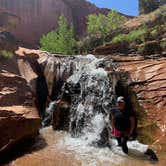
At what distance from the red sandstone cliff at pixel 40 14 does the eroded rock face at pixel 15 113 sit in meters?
20.1

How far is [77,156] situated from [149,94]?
3.94 metres

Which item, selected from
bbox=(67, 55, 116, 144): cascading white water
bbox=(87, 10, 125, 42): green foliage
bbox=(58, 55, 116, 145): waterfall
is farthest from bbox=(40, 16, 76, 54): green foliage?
bbox=(67, 55, 116, 144): cascading white water

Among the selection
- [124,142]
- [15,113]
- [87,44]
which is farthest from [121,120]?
[87,44]

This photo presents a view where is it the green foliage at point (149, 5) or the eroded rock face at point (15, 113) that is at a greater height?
the green foliage at point (149, 5)

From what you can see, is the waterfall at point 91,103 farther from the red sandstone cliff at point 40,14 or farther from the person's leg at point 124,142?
the red sandstone cliff at point 40,14

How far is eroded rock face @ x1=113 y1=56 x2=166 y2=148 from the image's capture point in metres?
9.48

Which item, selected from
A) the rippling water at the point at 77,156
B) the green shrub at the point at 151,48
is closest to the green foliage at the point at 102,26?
the green shrub at the point at 151,48

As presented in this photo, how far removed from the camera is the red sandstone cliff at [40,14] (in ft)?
103

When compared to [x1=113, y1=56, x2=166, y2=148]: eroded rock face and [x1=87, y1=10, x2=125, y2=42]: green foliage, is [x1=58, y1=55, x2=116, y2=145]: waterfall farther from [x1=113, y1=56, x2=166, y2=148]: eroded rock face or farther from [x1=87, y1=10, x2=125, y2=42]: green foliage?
[x1=87, y1=10, x2=125, y2=42]: green foliage

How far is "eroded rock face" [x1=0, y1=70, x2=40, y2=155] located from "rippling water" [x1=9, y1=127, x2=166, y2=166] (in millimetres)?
553

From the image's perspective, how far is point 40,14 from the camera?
33.3 meters

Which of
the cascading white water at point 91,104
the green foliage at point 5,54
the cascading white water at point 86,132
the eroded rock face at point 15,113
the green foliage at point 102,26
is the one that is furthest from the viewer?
the green foliage at point 102,26

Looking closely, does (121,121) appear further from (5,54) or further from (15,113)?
(5,54)

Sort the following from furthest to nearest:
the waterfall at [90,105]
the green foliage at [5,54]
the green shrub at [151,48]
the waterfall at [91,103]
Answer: the green shrub at [151,48]
the green foliage at [5,54]
the waterfall at [91,103]
the waterfall at [90,105]
